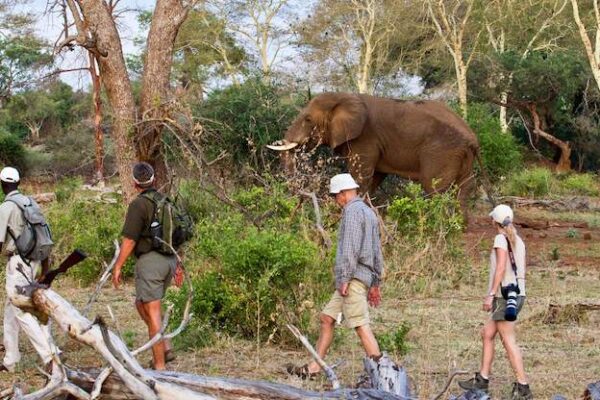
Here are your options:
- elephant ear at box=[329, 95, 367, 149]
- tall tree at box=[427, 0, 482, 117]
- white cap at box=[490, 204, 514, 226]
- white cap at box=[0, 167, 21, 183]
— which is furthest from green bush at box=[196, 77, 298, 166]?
tall tree at box=[427, 0, 482, 117]

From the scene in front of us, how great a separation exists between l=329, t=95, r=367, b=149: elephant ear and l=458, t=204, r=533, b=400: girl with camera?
1031 centimetres

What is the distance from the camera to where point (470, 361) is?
353 inches

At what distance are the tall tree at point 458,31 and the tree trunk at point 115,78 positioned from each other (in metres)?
17.2

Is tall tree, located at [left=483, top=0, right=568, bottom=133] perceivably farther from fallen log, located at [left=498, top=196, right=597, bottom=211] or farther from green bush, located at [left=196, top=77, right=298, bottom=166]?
green bush, located at [left=196, top=77, right=298, bottom=166]

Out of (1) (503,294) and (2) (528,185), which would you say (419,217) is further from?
(2) (528,185)

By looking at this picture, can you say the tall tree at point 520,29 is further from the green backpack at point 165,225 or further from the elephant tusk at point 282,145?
the green backpack at point 165,225

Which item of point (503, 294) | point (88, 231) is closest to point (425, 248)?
point (88, 231)

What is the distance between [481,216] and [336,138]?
4932 millimetres

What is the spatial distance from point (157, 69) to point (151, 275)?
5.86m

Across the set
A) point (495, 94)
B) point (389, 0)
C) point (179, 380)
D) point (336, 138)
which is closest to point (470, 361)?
point (179, 380)

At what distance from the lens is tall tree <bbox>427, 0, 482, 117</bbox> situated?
3581cm

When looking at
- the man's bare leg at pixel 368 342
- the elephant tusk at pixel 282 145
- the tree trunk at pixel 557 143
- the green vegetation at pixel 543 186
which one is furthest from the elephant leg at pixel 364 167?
the tree trunk at pixel 557 143

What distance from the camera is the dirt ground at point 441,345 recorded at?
8.25 m

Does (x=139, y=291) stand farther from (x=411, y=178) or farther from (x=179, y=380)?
(x=411, y=178)
